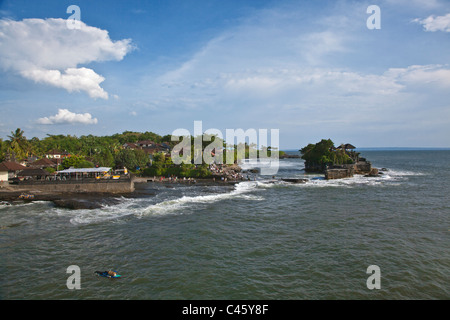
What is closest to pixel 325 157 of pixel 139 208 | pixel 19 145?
pixel 139 208

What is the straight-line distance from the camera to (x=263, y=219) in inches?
1024

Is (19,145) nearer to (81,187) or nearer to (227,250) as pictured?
(81,187)

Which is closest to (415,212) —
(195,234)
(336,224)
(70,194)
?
(336,224)

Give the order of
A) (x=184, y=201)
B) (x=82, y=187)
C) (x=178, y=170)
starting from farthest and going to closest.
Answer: (x=178, y=170) → (x=82, y=187) → (x=184, y=201)

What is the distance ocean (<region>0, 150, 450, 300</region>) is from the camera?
533 inches

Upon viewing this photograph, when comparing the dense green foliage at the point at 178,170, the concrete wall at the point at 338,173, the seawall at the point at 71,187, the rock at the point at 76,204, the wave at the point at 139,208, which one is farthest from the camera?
the concrete wall at the point at 338,173

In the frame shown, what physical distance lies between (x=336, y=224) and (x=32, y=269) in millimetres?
24543

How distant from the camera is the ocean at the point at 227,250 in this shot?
44.4ft

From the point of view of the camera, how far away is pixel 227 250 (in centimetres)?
1838

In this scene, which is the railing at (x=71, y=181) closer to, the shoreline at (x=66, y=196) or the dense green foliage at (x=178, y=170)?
the shoreline at (x=66, y=196)

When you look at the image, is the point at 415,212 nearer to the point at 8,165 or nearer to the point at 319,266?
the point at 319,266

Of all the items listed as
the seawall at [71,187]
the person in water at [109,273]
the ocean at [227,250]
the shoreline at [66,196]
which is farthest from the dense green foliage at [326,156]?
the person in water at [109,273]

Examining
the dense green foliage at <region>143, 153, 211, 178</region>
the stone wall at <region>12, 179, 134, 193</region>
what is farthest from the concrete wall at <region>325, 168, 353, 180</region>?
the stone wall at <region>12, 179, 134, 193</region>
